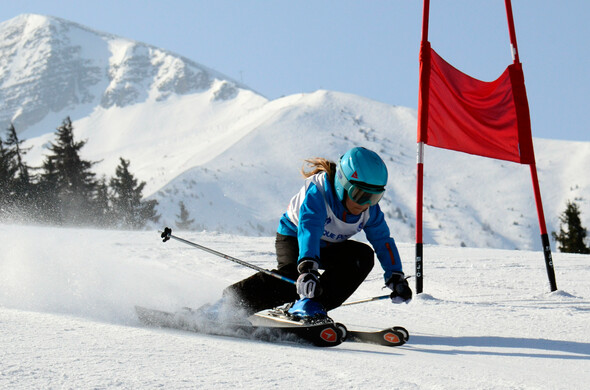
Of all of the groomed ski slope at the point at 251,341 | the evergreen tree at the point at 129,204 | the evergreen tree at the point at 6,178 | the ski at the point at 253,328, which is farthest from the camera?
the evergreen tree at the point at 6,178

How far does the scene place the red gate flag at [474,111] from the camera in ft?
19.8

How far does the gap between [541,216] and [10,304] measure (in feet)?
15.7

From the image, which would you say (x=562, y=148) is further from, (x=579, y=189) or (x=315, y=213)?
(x=315, y=213)

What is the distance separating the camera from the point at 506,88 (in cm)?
626

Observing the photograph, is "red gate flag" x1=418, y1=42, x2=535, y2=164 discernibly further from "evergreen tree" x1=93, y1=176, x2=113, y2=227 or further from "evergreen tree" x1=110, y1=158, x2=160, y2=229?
"evergreen tree" x1=93, y1=176, x2=113, y2=227

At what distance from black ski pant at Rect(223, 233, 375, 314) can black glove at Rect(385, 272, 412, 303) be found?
0.17 meters

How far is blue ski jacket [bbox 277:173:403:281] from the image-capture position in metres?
3.59

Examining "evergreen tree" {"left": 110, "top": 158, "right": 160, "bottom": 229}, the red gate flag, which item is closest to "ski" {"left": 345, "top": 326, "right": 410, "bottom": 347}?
the red gate flag

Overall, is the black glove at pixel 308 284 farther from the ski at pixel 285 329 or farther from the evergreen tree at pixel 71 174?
the evergreen tree at pixel 71 174

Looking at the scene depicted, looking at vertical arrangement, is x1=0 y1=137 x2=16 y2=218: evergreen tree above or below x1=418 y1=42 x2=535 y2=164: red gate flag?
above

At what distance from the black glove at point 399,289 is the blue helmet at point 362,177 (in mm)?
555

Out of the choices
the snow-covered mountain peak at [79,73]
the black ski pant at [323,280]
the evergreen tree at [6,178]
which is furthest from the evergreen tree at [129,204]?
the snow-covered mountain peak at [79,73]

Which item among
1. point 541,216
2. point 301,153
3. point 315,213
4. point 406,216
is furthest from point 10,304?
point 301,153

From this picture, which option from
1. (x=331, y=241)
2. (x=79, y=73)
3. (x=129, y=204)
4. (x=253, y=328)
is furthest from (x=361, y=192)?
(x=79, y=73)
